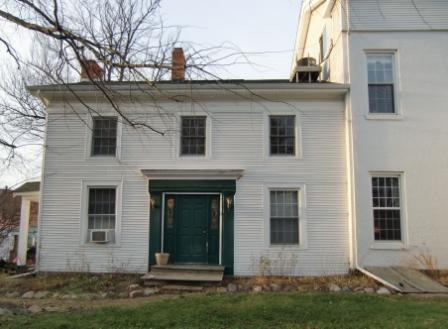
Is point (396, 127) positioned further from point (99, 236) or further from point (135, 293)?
point (99, 236)

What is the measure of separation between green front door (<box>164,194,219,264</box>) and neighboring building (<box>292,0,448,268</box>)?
3.83 m

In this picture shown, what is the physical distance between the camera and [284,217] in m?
11.2

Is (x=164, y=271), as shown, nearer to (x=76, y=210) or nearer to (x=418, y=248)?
(x=76, y=210)

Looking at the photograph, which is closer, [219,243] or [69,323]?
[69,323]

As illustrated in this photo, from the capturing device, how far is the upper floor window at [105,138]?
38.1ft

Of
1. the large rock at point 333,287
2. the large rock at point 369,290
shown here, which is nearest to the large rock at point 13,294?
the large rock at point 333,287

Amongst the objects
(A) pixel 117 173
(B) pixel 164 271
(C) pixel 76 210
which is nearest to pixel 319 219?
(B) pixel 164 271

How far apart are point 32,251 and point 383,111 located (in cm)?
1515

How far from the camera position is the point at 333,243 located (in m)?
10.9

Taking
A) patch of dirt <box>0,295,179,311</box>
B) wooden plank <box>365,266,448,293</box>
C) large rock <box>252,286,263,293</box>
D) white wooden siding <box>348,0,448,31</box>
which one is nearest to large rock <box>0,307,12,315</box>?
patch of dirt <box>0,295,179,311</box>

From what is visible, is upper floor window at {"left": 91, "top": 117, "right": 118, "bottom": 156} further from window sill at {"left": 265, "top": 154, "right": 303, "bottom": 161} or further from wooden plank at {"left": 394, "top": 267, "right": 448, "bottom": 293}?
wooden plank at {"left": 394, "top": 267, "right": 448, "bottom": 293}

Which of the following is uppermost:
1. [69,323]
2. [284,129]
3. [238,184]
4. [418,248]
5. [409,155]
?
[284,129]

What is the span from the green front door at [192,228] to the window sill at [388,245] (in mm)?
4279

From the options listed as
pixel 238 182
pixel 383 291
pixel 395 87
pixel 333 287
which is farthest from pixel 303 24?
pixel 383 291
